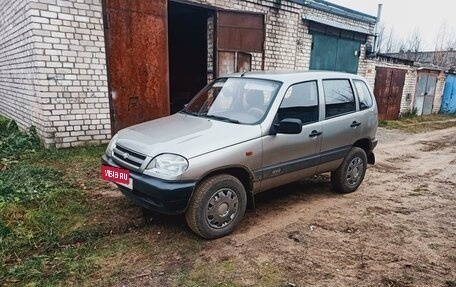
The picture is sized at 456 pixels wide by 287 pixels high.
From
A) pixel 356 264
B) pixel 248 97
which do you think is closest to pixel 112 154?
pixel 248 97

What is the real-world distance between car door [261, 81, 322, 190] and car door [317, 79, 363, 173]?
0.17 m

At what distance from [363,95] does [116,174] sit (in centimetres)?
372

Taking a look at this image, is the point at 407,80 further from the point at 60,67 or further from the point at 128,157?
the point at 128,157

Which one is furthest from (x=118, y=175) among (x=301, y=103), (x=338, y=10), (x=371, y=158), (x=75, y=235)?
(x=338, y=10)

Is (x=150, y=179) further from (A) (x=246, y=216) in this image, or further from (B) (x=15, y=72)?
(B) (x=15, y=72)

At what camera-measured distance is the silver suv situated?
119 inches

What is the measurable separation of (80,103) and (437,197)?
6.32 metres

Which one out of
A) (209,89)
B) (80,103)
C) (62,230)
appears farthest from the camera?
(80,103)

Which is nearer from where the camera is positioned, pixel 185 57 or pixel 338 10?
pixel 338 10

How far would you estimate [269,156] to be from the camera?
3564 mm

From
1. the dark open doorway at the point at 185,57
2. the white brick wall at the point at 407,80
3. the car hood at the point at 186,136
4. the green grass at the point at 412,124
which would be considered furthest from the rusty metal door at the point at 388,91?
the car hood at the point at 186,136

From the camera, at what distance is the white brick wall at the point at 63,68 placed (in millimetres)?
5555

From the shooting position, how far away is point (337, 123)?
14.1ft

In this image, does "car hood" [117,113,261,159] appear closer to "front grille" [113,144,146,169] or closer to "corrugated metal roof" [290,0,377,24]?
"front grille" [113,144,146,169]
